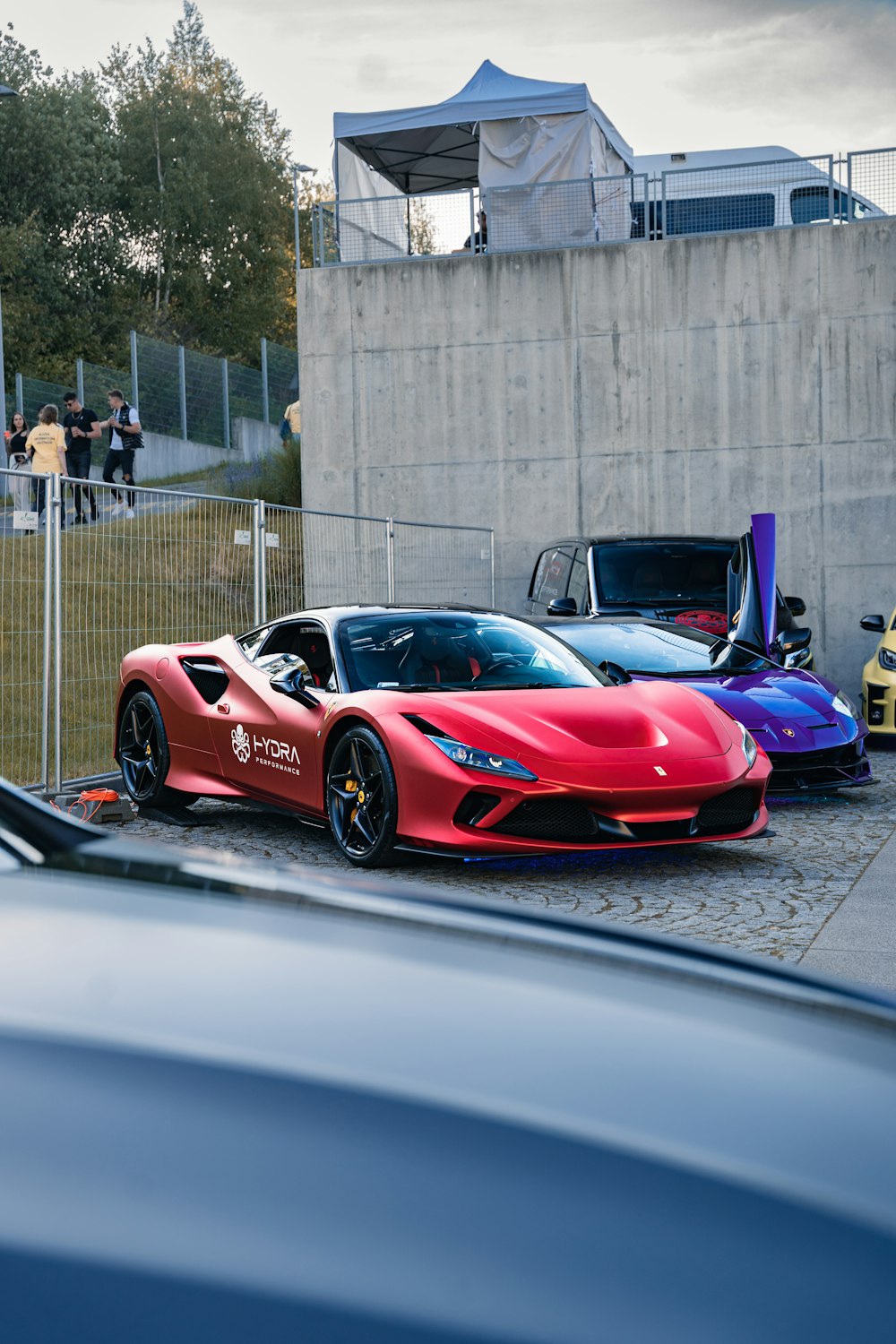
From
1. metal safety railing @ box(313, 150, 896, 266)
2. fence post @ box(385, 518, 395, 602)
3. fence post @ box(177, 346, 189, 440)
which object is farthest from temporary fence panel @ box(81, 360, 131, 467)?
fence post @ box(385, 518, 395, 602)

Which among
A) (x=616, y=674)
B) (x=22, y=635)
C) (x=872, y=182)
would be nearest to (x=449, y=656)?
(x=616, y=674)

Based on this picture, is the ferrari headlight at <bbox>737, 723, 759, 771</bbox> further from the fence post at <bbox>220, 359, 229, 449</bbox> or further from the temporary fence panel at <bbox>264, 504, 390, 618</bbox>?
the fence post at <bbox>220, 359, 229, 449</bbox>

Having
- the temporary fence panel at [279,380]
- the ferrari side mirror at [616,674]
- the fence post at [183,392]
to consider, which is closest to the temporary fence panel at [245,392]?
the temporary fence panel at [279,380]

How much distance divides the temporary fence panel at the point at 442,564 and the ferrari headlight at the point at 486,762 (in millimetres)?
8806

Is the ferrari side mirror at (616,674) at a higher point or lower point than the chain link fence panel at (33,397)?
lower

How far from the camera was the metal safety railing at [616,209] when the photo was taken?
54.5 ft

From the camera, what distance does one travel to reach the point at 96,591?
9.37m

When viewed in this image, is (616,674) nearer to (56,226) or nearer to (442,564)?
(442,564)

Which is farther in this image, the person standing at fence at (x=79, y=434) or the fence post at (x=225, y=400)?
the fence post at (x=225, y=400)

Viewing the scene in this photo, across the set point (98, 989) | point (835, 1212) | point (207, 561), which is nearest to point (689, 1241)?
point (835, 1212)

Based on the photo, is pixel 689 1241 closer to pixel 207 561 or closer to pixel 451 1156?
pixel 451 1156

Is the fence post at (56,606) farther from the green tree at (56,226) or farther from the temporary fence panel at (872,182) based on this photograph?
the green tree at (56,226)

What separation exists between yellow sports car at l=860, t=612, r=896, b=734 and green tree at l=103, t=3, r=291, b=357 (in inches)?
1817

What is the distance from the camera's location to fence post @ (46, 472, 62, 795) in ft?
29.3
